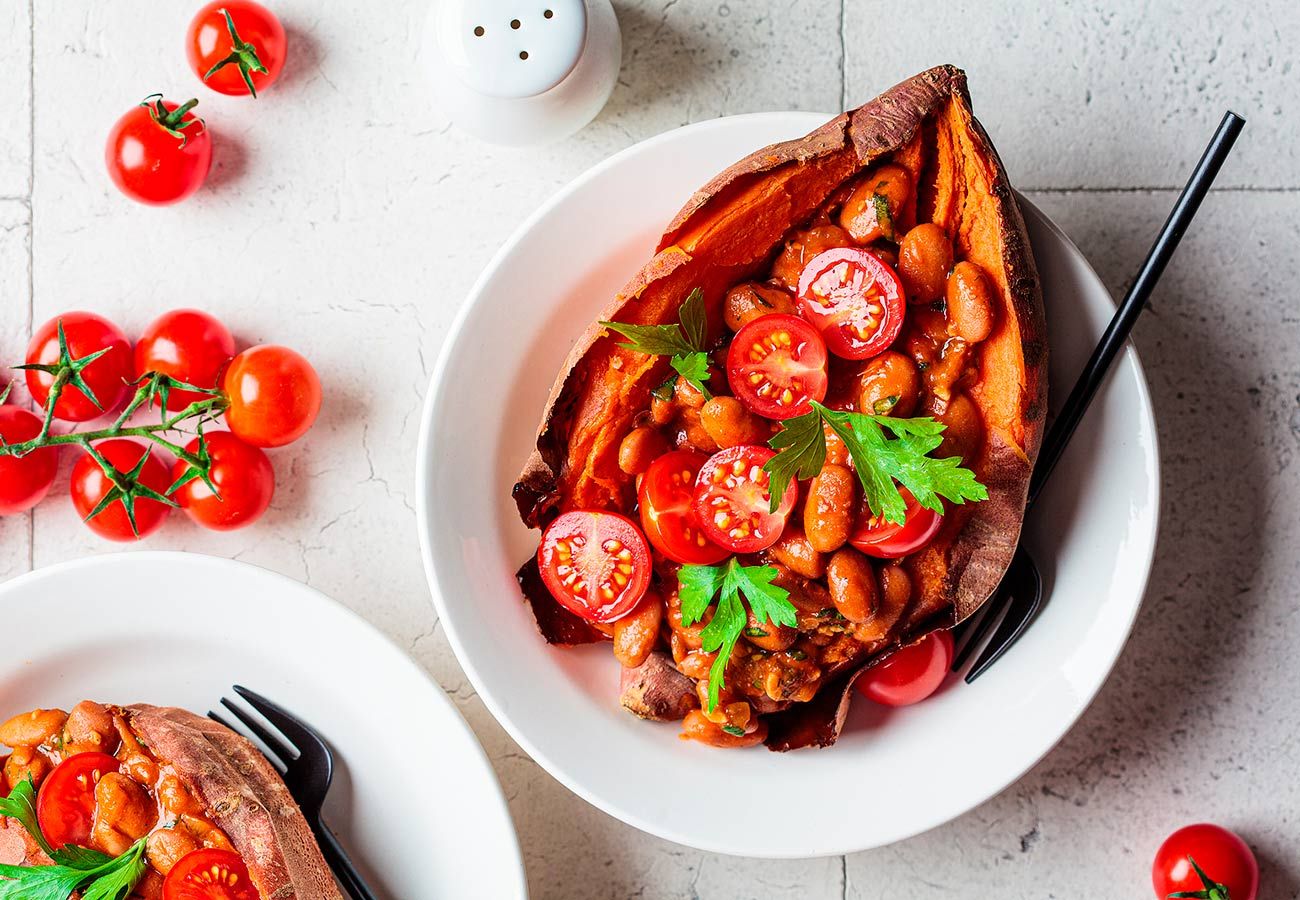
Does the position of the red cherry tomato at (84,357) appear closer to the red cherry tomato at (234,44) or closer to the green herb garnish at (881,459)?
the red cherry tomato at (234,44)

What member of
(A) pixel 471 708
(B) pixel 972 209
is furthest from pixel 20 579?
(B) pixel 972 209

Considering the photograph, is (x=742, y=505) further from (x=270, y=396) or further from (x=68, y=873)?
(x=68, y=873)

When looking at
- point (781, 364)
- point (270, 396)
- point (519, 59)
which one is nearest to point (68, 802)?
point (270, 396)

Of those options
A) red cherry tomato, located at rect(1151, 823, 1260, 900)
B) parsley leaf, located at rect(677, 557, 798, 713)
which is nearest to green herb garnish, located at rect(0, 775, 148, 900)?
parsley leaf, located at rect(677, 557, 798, 713)

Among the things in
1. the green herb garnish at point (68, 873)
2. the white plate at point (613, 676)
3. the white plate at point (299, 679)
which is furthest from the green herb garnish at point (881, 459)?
the green herb garnish at point (68, 873)

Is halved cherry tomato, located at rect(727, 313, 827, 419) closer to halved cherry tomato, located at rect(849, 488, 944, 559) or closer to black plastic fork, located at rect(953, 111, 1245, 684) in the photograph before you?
halved cherry tomato, located at rect(849, 488, 944, 559)

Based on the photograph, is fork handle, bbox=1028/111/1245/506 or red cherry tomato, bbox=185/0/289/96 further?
red cherry tomato, bbox=185/0/289/96

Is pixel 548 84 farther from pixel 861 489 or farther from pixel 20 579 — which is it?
pixel 20 579

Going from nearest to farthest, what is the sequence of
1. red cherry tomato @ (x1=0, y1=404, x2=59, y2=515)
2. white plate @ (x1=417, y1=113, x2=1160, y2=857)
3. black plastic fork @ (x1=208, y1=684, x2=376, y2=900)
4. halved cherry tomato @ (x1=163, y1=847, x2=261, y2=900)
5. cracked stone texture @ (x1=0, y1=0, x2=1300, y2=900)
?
halved cherry tomato @ (x1=163, y1=847, x2=261, y2=900) < white plate @ (x1=417, y1=113, x2=1160, y2=857) < black plastic fork @ (x1=208, y1=684, x2=376, y2=900) < red cherry tomato @ (x1=0, y1=404, x2=59, y2=515) < cracked stone texture @ (x1=0, y1=0, x2=1300, y2=900)
